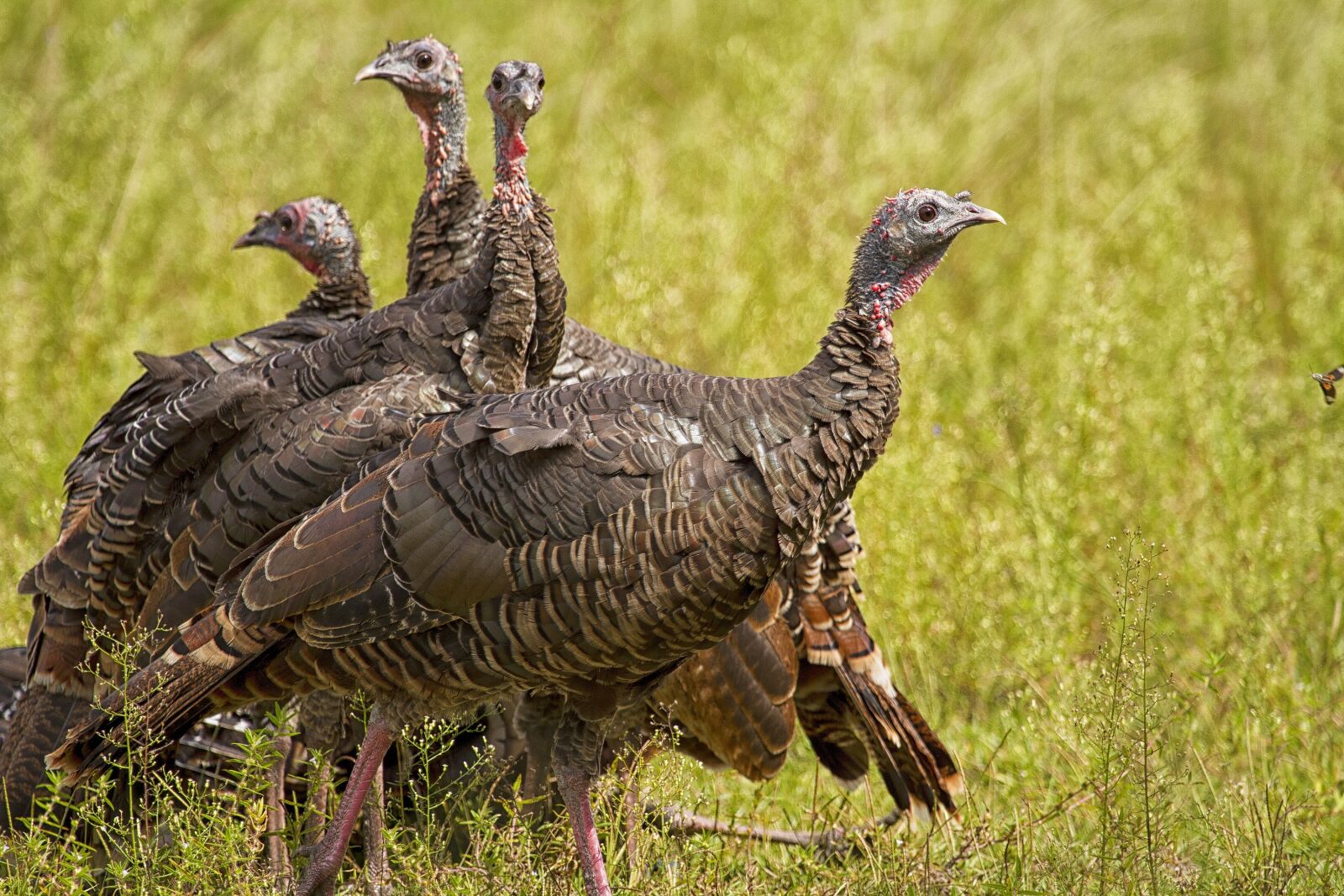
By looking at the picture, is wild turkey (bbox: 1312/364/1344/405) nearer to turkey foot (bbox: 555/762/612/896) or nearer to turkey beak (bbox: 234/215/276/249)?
turkey foot (bbox: 555/762/612/896)

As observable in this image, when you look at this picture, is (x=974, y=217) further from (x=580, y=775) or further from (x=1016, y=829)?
(x=580, y=775)

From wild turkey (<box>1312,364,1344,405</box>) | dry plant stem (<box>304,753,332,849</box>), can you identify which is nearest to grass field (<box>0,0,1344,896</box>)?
dry plant stem (<box>304,753,332,849</box>)

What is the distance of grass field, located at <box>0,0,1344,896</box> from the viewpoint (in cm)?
385

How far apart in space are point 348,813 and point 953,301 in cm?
463

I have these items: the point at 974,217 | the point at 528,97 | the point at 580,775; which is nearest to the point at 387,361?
the point at 528,97

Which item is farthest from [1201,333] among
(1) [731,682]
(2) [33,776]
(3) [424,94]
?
(2) [33,776]

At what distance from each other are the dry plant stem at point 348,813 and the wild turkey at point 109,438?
82 cm

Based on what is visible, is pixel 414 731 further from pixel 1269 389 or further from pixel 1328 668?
pixel 1269 389

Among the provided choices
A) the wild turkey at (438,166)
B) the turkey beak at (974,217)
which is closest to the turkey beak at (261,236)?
the wild turkey at (438,166)

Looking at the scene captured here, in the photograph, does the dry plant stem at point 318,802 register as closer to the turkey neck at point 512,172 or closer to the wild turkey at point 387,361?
the wild turkey at point 387,361

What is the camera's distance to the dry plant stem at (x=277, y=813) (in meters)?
3.97

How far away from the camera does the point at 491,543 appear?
338 centimetres

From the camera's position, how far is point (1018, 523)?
18.0 feet

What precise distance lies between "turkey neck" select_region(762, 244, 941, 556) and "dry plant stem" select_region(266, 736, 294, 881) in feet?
4.93
